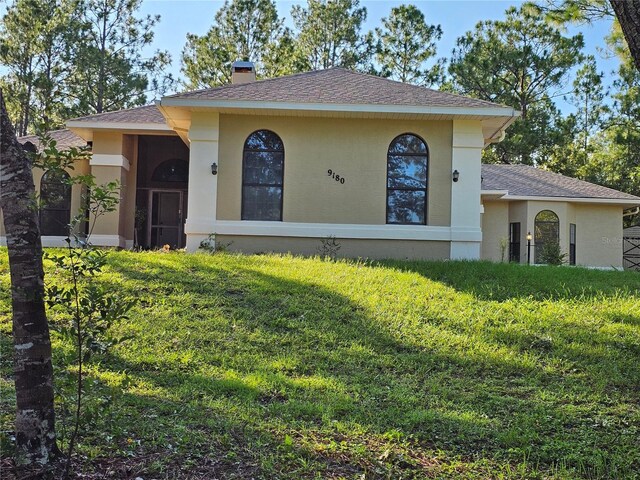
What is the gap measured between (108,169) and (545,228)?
44.3 feet

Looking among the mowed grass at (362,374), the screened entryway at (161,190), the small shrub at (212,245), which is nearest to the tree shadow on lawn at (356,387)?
the mowed grass at (362,374)

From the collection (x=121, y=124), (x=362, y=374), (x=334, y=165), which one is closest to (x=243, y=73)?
(x=121, y=124)

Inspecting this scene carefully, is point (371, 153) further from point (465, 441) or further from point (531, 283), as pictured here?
point (465, 441)

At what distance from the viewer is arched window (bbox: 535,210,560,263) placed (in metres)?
18.6

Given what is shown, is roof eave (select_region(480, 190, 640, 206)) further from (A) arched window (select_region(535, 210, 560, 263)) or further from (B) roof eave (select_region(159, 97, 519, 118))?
(B) roof eave (select_region(159, 97, 519, 118))

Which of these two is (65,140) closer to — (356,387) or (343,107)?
(343,107)

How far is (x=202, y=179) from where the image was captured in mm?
11703

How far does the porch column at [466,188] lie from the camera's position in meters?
11.7

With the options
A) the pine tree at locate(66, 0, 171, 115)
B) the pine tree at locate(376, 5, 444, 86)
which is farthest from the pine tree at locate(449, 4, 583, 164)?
the pine tree at locate(66, 0, 171, 115)

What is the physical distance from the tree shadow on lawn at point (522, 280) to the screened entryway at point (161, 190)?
8319 mm

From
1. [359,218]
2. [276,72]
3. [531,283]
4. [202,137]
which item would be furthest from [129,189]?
[276,72]

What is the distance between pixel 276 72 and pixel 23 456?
28.4 m

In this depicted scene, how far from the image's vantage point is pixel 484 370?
577cm

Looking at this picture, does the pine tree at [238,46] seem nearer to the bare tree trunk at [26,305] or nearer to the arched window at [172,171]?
the arched window at [172,171]
